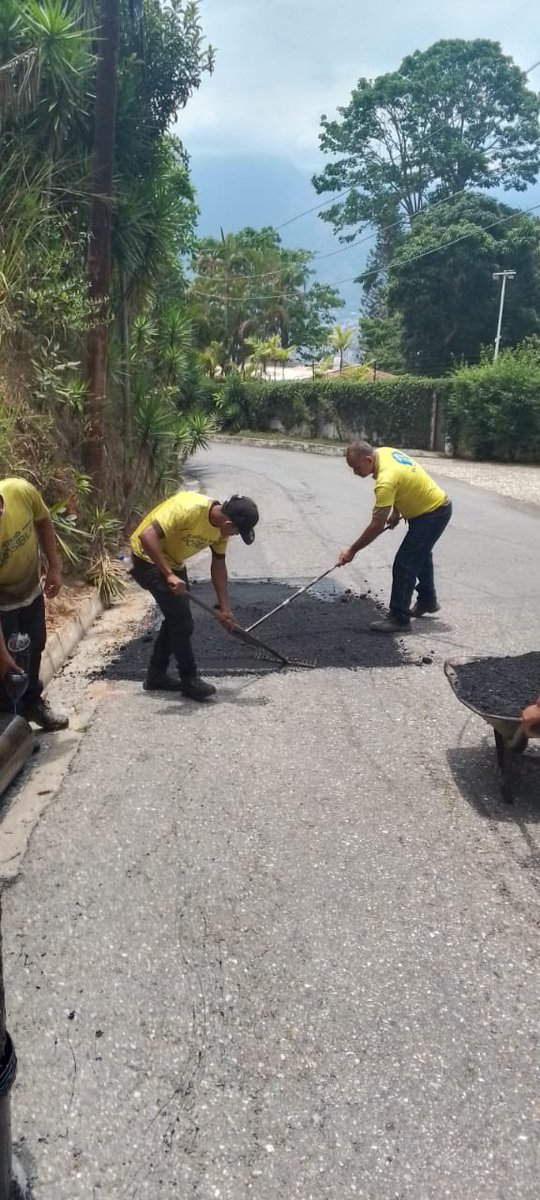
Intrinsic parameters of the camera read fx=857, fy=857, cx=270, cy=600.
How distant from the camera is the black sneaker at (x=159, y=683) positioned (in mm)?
5574

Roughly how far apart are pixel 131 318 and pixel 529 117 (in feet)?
129

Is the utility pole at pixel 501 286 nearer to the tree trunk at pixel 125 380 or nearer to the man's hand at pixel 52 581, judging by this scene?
the tree trunk at pixel 125 380

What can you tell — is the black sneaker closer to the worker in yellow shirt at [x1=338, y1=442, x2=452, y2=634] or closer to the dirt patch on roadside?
the dirt patch on roadside

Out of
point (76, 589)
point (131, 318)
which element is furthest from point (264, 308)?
point (76, 589)

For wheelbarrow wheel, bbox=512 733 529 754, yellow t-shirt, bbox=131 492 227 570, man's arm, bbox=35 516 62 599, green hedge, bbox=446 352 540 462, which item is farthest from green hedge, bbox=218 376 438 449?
wheelbarrow wheel, bbox=512 733 529 754

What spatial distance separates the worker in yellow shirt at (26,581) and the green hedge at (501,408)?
1946 centimetres

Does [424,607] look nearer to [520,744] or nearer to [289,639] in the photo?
[289,639]

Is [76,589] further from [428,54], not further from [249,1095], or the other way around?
[428,54]

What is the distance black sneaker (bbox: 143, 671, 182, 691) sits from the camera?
557 cm

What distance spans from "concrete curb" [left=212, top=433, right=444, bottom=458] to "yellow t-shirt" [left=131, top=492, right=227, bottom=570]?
21140 millimetres

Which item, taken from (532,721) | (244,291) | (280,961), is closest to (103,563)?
(532,721)

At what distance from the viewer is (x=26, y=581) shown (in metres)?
4.54

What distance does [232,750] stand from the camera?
4.64 m

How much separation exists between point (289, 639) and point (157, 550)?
72.5 inches
